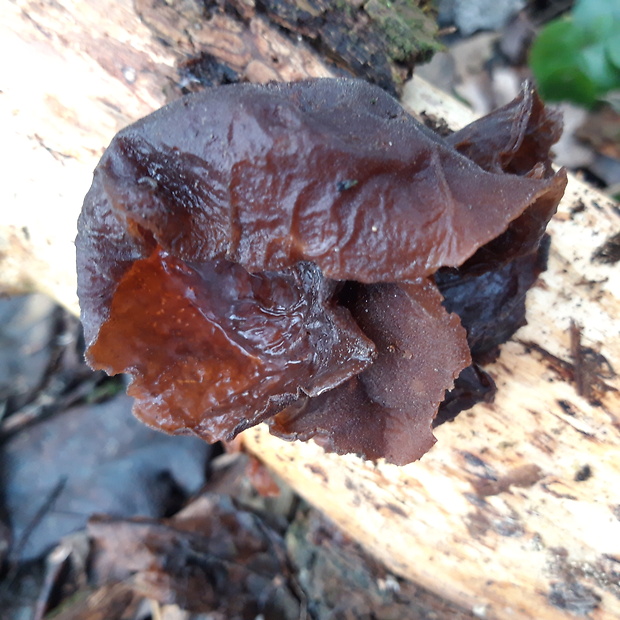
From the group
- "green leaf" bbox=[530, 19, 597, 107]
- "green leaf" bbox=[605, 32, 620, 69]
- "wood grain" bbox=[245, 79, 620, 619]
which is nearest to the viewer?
"wood grain" bbox=[245, 79, 620, 619]

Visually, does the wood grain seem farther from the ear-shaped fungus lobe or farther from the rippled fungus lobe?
the ear-shaped fungus lobe

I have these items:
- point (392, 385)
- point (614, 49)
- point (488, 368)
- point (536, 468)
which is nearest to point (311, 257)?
point (392, 385)

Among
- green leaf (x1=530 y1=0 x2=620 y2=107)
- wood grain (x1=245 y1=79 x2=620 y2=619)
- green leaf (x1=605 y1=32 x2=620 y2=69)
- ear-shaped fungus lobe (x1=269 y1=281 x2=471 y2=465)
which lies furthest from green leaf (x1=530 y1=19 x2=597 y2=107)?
ear-shaped fungus lobe (x1=269 y1=281 x2=471 y2=465)

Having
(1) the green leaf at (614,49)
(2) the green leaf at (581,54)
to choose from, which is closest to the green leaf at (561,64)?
(2) the green leaf at (581,54)

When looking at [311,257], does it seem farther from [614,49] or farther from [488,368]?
[614,49]

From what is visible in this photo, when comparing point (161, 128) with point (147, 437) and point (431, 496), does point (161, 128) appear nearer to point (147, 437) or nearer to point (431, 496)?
point (431, 496)

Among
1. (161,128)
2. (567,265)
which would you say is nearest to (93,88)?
(161,128)
